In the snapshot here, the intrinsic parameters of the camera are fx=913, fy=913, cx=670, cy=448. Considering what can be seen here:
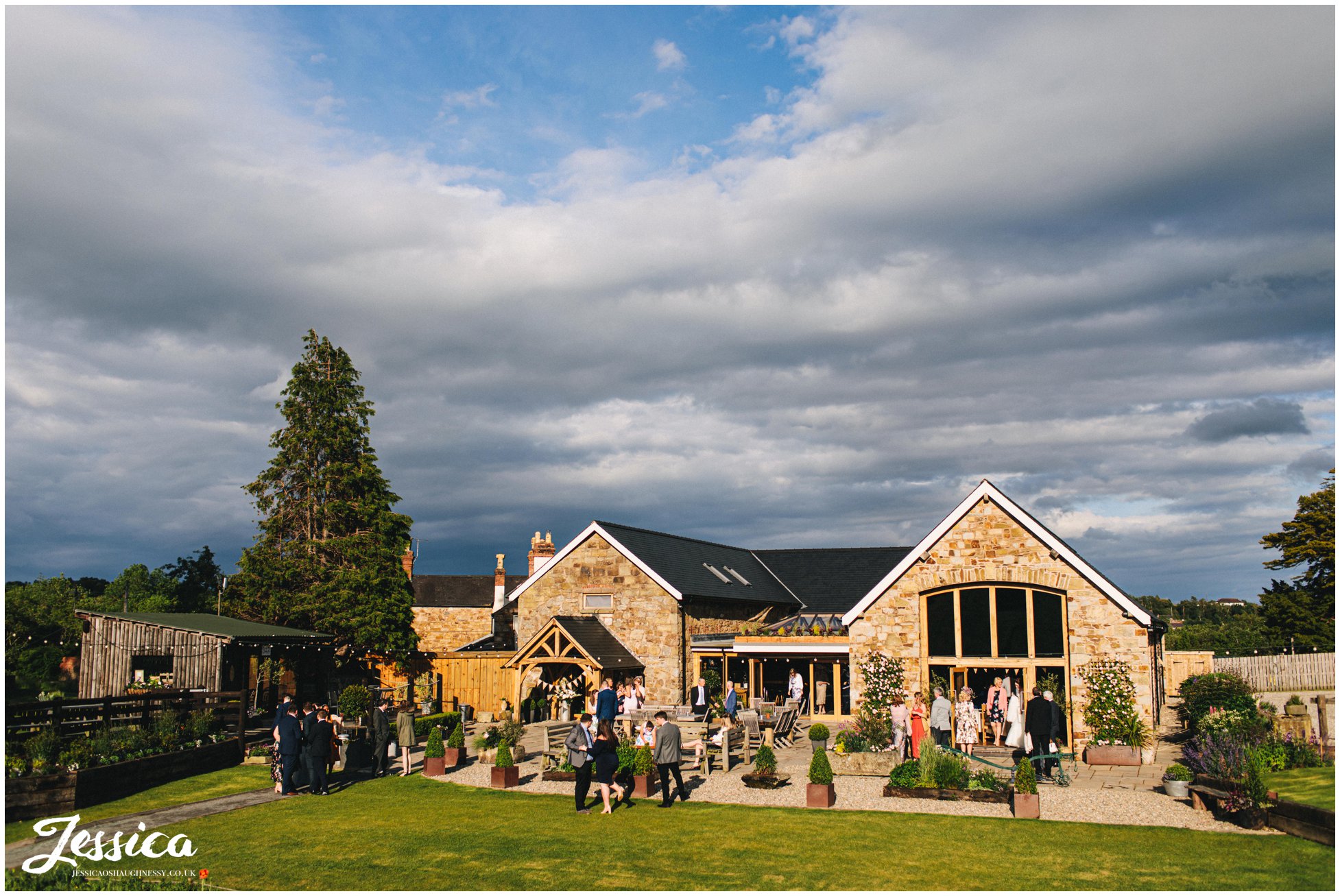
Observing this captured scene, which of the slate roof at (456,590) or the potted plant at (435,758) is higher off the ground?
the slate roof at (456,590)

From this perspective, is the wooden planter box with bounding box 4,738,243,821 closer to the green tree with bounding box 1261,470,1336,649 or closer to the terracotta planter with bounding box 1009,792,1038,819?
the terracotta planter with bounding box 1009,792,1038,819

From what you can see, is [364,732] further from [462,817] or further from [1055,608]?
→ [1055,608]

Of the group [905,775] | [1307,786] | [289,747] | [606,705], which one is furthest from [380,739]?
[1307,786]

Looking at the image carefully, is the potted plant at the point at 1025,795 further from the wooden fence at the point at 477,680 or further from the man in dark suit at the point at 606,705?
the wooden fence at the point at 477,680

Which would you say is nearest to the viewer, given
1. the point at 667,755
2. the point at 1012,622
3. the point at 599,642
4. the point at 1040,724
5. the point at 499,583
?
the point at 667,755

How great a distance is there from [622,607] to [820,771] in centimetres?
1754

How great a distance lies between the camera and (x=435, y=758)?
21.3 metres

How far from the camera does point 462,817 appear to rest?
629 inches

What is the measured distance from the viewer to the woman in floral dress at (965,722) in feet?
70.4

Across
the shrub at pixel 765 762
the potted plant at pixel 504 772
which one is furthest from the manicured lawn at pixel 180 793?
the shrub at pixel 765 762

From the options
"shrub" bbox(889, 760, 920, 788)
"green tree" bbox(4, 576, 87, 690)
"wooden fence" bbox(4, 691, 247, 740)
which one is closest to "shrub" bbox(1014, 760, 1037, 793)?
"shrub" bbox(889, 760, 920, 788)

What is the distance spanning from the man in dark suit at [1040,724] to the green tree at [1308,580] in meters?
30.8

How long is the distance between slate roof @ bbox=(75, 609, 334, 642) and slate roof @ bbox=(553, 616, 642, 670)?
28.2ft

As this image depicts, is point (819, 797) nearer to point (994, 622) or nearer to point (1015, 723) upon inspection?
point (1015, 723)
